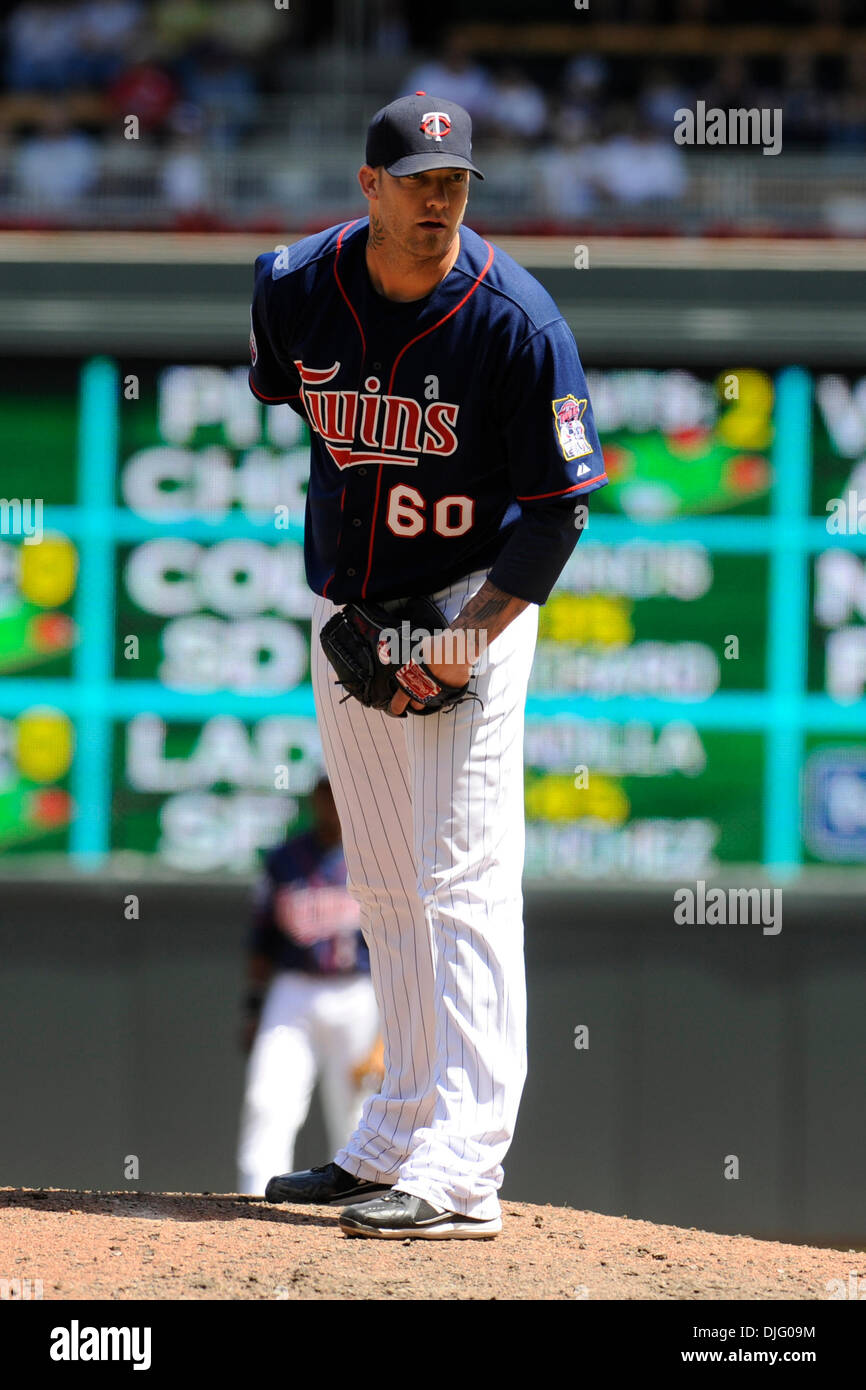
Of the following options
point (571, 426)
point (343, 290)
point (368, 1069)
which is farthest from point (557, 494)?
point (368, 1069)

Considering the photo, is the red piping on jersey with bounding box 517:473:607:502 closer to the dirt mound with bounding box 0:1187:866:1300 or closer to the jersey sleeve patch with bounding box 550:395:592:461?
the jersey sleeve patch with bounding box 550:395:592:461

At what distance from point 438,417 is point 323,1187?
148 centimetres

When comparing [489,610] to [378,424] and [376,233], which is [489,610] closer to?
[378,424]

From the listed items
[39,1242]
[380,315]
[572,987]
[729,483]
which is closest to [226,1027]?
[572,987]

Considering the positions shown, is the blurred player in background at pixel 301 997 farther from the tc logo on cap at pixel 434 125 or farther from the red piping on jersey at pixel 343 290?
the tc logo on cap at pixel 434 125

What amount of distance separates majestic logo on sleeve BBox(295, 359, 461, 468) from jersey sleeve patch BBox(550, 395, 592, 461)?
A: 17 cm

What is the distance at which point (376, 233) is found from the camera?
279 cm

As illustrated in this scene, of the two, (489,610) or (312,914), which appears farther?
(312,914)

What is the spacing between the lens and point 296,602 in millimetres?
7418

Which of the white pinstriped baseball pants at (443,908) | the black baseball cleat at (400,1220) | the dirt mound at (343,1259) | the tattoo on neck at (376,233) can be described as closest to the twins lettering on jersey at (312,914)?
the dirt mound at (343,1259)

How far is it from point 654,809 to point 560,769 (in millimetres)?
461

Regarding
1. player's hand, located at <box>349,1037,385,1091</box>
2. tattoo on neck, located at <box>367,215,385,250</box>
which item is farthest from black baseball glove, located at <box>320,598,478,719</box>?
player's hand, located at <box>349,1037,385,1091</box>

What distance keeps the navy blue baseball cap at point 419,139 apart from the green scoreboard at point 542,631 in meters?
4.72

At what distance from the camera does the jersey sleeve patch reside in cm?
276
